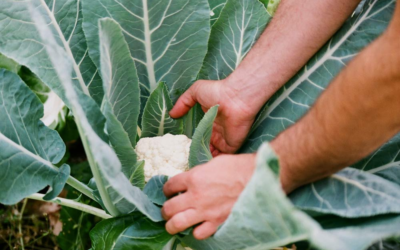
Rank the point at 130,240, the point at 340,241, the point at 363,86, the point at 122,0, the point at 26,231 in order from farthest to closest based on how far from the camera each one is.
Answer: the point at 26,231 < the point at 122,0 < the point at 130,240 < the point at 363,86 < the point at 340,241

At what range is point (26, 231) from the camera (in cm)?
149

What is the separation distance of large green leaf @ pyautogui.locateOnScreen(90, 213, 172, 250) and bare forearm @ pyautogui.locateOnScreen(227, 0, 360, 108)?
16.7 inches

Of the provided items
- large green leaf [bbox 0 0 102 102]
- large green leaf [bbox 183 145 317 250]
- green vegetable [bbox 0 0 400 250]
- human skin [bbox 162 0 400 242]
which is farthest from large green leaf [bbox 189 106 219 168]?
large green leaf [bbox 0 0 102 102]

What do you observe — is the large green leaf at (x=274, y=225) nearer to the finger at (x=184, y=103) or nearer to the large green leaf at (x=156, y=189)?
the large green leaf at (x=156, y=189)

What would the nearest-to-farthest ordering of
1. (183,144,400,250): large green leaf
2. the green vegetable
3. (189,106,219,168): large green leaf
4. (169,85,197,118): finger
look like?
(183,144,400,250): large green leaf → the green vegetable → (189,106,219,168): large green leaf → (169,85,197,118): finger

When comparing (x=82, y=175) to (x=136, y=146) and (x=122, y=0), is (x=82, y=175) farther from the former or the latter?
(x=122, y=0)

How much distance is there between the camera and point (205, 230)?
A: 862 millimetres

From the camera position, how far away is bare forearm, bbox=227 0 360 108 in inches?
43.5

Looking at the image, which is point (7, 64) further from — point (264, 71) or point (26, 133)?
point (264, 71)

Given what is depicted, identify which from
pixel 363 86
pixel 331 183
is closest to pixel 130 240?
pixel 331 183

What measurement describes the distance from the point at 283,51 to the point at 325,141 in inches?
17.1

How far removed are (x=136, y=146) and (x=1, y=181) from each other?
0.33 metres

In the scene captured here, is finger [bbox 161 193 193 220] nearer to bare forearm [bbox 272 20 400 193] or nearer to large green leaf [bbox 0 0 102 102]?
bare forearm [bbox 272 20 400 193]

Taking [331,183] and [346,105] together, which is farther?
[331,183]
